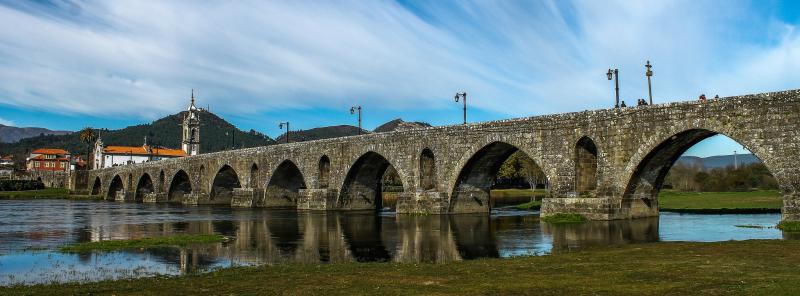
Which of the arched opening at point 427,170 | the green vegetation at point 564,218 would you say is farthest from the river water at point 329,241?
the arched opening at point 427,170

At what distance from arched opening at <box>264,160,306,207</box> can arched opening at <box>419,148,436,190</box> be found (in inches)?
921

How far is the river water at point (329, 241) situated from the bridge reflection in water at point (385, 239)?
4 cm

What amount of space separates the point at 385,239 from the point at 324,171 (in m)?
32.3

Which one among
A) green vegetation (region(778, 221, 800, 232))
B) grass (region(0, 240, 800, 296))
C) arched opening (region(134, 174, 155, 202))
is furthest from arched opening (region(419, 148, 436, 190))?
arched opening (region(134, 174, 155, 202))

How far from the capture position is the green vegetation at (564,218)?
3430 cm

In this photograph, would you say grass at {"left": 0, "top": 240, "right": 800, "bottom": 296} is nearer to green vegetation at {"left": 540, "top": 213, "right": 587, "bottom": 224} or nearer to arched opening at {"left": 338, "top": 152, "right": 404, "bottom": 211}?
green vegetation at {"left": 540, "top": 213, "right": 587, "bottom": 224}

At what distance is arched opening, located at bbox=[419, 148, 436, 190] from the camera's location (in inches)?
1827

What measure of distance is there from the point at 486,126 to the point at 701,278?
2858 centimetres

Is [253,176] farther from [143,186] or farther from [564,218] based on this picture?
[143,186]

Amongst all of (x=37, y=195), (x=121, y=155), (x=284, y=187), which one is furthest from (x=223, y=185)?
(x=121, y=155)

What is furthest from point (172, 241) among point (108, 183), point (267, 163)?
point (108, 183)

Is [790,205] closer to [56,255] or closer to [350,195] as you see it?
[56,255]

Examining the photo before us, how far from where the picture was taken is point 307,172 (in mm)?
60188

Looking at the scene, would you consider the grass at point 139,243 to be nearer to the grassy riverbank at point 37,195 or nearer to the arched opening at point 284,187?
the arched opening at point 284,187
